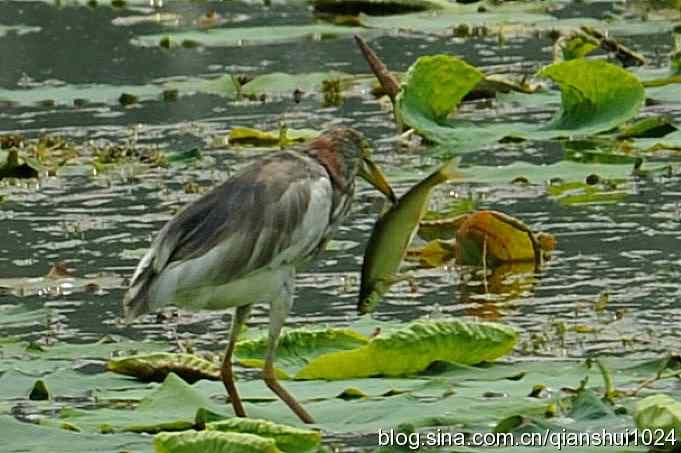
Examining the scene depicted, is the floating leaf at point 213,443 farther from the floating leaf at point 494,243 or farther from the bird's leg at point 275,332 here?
the floating leaf at point 494,243

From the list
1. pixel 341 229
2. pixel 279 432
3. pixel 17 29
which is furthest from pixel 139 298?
pixel 17 29

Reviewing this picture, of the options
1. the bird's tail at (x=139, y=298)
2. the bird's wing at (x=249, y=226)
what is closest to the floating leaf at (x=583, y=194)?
the bird's wing at (x=249, y=226)

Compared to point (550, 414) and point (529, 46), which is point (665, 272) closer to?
point (550, 414)

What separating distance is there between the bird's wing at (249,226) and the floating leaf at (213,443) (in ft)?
2.29

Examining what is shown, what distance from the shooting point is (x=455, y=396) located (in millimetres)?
5094

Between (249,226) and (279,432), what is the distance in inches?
30.3

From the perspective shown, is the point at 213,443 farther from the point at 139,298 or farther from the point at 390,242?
the point at 390,242

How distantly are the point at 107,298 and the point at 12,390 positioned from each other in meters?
1.36

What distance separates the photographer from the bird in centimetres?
514

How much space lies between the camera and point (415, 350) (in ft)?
17.9

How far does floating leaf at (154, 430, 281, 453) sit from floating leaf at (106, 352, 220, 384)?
Answer: 1.04 meters

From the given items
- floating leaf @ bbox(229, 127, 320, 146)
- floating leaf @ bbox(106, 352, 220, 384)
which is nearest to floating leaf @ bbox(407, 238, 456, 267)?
floating leaf @ bbox(106, 352, 220, 384)

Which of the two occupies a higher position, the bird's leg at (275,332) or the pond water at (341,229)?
the bird's leg at (275,332)

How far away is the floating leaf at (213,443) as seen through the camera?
445 cm
